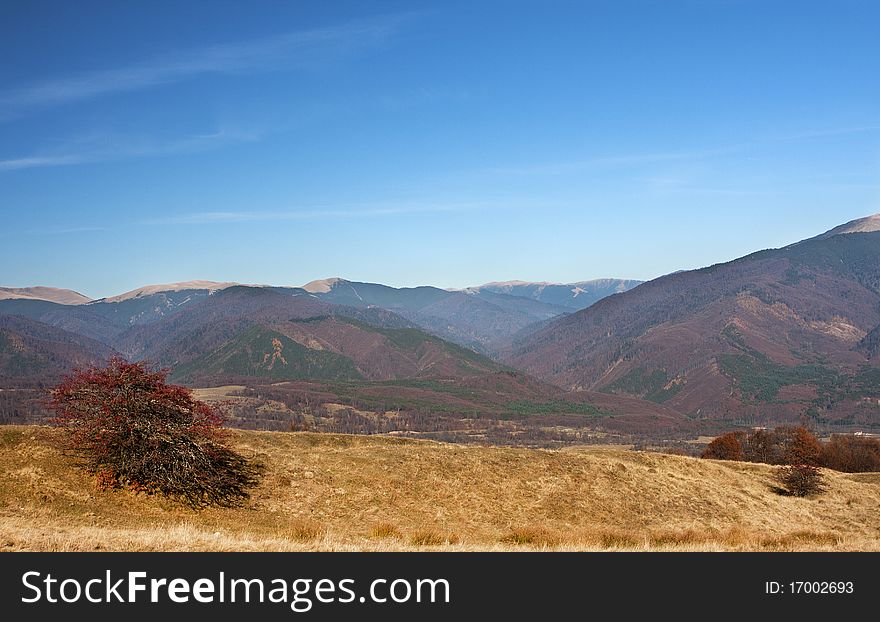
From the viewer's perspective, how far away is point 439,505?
34.4m

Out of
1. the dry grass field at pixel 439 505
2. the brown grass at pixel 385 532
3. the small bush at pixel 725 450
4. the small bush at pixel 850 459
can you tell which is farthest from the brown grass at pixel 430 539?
the small bush at pixel 725 450

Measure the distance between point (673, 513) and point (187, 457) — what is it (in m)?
29.3

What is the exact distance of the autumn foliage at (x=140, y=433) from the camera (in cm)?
2883

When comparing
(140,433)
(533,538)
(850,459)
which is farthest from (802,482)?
(850,459)

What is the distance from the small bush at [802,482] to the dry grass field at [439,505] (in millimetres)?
1163

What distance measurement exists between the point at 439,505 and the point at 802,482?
33.8 metres

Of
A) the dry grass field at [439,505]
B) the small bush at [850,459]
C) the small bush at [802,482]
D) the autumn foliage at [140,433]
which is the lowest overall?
the small bush at [850,459]

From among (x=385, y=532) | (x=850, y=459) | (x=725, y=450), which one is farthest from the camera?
(x=725, y=450)

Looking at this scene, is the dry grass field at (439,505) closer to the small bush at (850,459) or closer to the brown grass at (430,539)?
the brown grass at (430,539)

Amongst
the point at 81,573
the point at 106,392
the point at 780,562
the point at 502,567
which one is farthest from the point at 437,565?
the point at 106,392

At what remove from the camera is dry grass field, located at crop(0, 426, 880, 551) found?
21703 millimetres

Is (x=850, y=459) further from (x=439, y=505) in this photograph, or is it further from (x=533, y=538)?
(x=533, y=538)

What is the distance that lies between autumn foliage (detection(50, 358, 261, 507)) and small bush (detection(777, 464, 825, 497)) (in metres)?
42.8

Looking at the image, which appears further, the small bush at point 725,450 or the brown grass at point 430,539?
the small bush at point 725,450
